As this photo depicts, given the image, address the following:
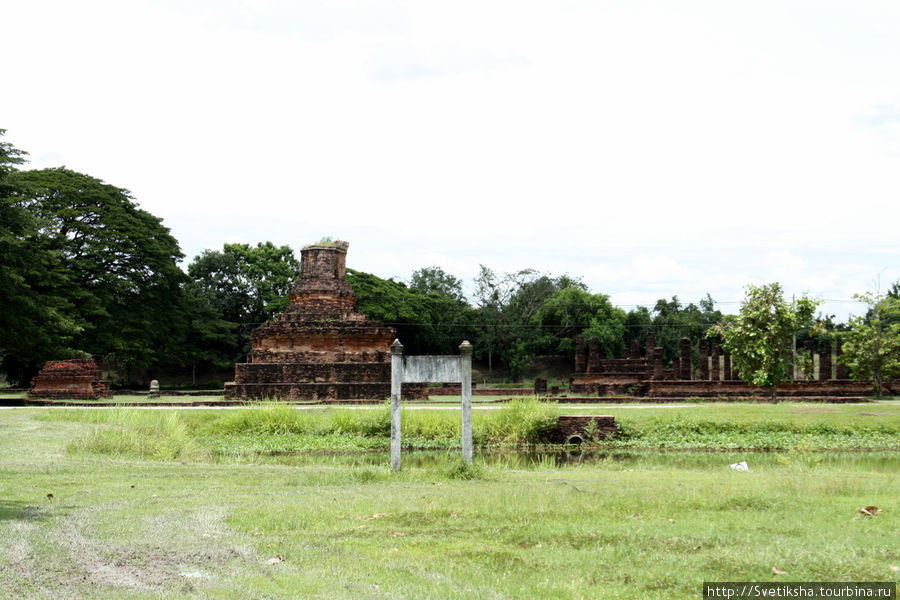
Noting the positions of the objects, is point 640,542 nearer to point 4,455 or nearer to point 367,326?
point 4,455

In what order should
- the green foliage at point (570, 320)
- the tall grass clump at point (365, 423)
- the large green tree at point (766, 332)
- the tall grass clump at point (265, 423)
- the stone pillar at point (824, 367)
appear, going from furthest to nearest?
1. the green foliage at point (570, 320)
2. the stone pillar at point (824, 367)
3. the large green tree at point (766, 332)
4. the tall grass clump at point (265, 423)
5. the tall grass clump at point (365, 423)

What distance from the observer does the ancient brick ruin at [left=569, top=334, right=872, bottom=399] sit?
35188 mm

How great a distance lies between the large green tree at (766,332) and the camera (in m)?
31.6

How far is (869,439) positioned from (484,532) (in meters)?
17.3

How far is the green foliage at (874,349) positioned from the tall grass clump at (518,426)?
19.7m

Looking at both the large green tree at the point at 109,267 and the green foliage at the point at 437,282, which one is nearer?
the large green tree at the point at 109,267

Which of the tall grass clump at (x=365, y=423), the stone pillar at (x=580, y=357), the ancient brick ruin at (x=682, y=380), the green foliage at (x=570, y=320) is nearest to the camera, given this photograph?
the tall grass clump at (x=365, y=423)

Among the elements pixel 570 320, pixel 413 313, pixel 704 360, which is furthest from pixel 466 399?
pixel 570 320

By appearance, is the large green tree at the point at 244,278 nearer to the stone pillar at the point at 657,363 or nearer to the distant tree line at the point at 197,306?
the distant tree line at the point at 197,306

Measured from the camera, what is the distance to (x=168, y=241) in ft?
159

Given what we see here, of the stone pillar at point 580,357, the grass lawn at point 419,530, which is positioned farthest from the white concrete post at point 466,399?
the stone pillar at point 580,357

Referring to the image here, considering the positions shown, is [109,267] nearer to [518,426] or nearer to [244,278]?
[244,278]

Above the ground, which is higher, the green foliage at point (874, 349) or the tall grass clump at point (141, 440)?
the green foliage at point (874, 349)

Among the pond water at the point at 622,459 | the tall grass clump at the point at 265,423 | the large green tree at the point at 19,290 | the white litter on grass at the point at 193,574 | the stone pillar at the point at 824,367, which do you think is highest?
the large green tree at the point at 19,290
